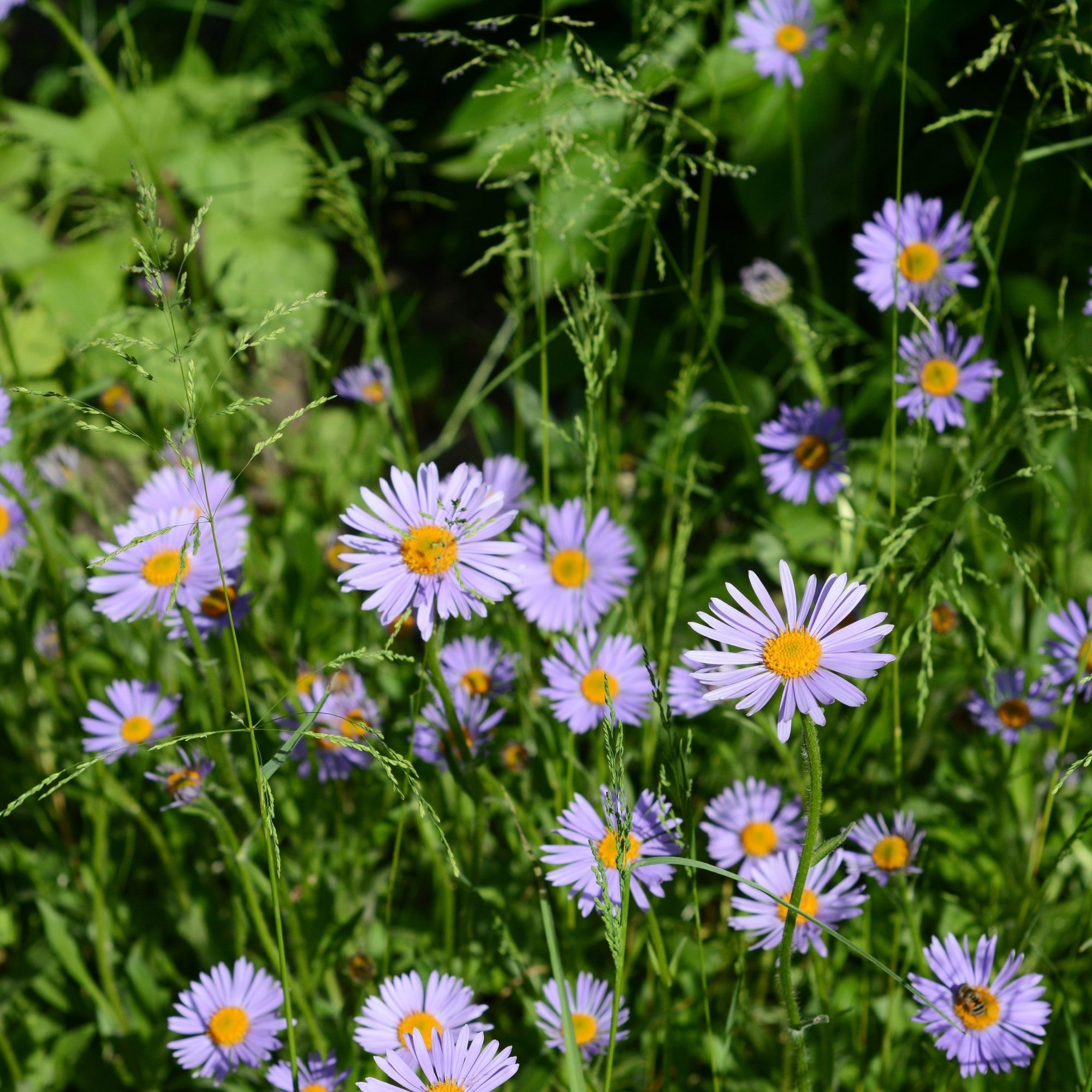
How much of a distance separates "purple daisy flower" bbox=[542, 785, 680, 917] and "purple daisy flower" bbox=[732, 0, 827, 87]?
4.31ft

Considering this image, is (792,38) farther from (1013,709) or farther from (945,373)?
(1013,709)

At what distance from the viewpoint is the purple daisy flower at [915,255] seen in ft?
5.36

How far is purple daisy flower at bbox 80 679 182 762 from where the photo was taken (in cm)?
153

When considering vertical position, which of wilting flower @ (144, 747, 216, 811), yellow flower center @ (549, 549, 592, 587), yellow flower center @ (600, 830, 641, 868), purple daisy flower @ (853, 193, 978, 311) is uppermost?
purple daisy flower @ (853, 193, 978, 311)

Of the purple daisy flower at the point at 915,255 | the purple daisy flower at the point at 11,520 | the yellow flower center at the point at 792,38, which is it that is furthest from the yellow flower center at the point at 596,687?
the yellow flower center at the point at 792,38

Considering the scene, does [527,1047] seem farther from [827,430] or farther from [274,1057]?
[827,430]

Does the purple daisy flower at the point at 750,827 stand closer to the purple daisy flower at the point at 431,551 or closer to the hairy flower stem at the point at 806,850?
the hairy flower stem at the point at 806,850

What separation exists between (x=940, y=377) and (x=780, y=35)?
30.7 inches

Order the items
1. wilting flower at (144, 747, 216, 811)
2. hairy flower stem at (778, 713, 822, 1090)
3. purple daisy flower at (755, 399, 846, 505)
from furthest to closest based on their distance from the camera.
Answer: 1. purple daisy flower at (755, 399, 846, 505)
2. wilting flower at (144, 747, 216, 811)
3. hairy flower stem at (778, 713, 822, 1090)

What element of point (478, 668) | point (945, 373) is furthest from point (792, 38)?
point (478, 668)

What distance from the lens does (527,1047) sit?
1471mm

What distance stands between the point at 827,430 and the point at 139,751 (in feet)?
3.89

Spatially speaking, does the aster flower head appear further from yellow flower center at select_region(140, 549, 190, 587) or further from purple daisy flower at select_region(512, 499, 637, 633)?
yellow flower center at select_region(140, 549, 190, 587)

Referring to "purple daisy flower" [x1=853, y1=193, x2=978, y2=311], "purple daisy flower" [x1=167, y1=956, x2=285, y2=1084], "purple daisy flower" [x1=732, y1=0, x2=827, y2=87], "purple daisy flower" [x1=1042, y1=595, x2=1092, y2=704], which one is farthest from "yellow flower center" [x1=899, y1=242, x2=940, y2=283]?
"purple daisy flower" [x1=167, y1=956, x2=285, y2=1084]
